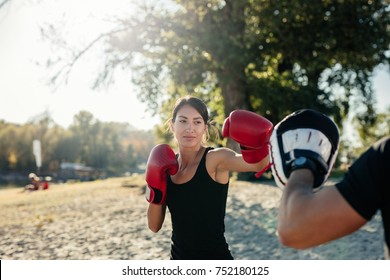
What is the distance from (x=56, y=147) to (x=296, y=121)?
56183 millimetres

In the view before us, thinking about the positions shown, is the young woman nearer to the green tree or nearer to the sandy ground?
the sandy ground

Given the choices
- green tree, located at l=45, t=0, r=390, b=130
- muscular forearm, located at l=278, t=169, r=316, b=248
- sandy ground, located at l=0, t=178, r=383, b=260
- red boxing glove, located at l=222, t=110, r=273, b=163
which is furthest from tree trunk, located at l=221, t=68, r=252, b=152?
muscular forearm, located at l=278, t=169, r=316, b=248

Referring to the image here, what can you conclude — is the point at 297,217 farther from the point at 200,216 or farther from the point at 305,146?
the point at 200,216

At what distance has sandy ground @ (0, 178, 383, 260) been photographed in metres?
5.39

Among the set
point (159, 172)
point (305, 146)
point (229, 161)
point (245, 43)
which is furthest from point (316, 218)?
point (245, 43)

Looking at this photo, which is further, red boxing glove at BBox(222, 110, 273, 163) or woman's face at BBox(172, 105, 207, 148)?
woman's face at BBox(172, 105, 207, 148)

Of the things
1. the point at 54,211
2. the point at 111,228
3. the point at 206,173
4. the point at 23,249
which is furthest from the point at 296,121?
the point at 54,211

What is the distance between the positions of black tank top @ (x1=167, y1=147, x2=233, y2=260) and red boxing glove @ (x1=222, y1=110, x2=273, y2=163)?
33 centimetres

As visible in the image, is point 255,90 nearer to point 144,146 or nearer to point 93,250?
point 93,250

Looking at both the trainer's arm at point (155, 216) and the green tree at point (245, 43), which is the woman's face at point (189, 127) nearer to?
the trainer's arm at point (155, 216)

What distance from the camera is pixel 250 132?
186 centimetres

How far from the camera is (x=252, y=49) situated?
40.7 ft

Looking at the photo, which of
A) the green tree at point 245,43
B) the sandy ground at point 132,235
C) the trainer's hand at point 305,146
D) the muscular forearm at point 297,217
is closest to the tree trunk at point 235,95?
the green tree at point 245,43
